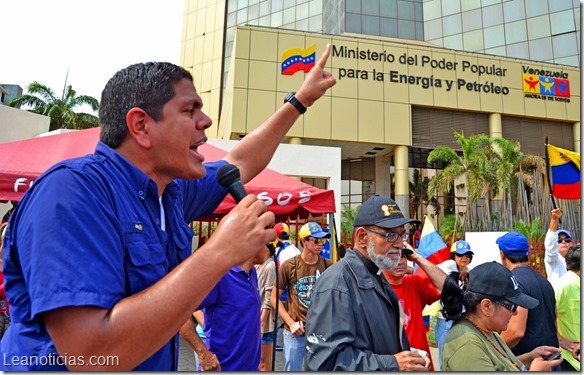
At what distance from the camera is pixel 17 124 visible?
1528cm

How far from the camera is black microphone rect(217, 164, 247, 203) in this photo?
159 centimetres

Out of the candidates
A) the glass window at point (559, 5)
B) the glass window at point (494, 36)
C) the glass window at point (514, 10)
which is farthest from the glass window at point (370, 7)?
the glass window at point (559, 5)

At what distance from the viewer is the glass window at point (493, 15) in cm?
3322

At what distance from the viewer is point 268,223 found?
1.16 meters

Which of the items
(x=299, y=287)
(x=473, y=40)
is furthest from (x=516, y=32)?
(x=299, y=287)

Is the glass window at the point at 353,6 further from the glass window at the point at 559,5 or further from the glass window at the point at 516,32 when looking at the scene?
the glass window at the point at 559,5

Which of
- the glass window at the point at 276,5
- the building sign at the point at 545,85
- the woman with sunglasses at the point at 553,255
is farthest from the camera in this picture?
the glass window at the point at 276,5

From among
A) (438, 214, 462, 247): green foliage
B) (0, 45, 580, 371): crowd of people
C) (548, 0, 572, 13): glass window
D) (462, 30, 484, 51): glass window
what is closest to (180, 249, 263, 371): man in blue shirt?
(0, 45, 580, 371): crowd of people

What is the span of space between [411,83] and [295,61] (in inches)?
279

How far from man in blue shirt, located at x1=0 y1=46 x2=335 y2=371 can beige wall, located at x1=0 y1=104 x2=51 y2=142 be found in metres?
16.5

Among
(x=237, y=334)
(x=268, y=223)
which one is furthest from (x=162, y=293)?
(x=237, y=334)

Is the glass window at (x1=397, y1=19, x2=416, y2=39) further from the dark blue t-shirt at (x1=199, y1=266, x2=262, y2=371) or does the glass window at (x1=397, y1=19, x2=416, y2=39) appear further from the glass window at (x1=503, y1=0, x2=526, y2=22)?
the dark blue t-shirt at (x1=199, y1=266, x2=262, y2=371)

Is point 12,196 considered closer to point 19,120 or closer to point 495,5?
point 19,120

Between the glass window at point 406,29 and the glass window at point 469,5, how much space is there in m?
5.21
